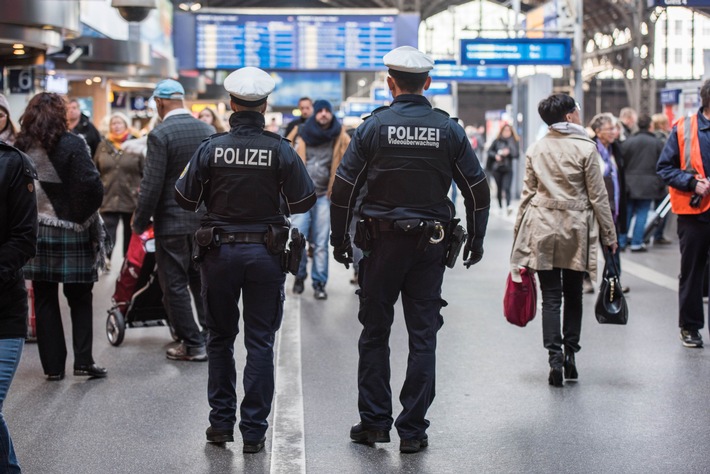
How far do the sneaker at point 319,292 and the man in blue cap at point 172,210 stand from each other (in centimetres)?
307

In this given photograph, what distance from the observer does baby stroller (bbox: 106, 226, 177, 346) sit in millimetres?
8742

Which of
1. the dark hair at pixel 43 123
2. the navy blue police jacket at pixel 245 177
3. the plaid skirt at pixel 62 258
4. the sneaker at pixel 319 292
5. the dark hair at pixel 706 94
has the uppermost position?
the dark hair at pixel 706 94

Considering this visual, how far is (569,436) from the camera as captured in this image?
600 centimetres

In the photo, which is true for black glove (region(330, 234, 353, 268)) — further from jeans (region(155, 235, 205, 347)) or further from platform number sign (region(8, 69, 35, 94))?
platform number sign (region(8, 69, 35, 94))

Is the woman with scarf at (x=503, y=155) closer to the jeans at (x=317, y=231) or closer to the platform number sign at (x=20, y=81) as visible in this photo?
the platform number sign at (x=20, y=81)

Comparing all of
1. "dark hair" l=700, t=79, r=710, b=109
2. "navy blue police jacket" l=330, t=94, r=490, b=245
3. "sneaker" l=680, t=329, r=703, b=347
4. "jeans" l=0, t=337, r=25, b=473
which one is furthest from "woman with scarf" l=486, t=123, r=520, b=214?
"jeans" l=0, t=337, r=25, b=473

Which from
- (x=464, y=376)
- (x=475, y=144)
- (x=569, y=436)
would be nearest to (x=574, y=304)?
(x=464, y=376)

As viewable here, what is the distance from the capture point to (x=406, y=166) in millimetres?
5621

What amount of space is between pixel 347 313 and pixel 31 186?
604cm

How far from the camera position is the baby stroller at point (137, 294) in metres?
8.74

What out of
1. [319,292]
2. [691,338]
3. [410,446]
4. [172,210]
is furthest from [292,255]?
[319,292]

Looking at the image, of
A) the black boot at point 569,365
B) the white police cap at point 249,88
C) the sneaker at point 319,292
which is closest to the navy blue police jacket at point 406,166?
the white police cap at point 249,88

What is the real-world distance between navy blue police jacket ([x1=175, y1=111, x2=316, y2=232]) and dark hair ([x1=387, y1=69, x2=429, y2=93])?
59 cm

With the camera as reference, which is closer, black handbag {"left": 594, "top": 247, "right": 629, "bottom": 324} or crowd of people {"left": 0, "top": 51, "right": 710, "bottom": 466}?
crowd of people {"left": 0, "top": 51, "right": 710, "bottom": 466}
